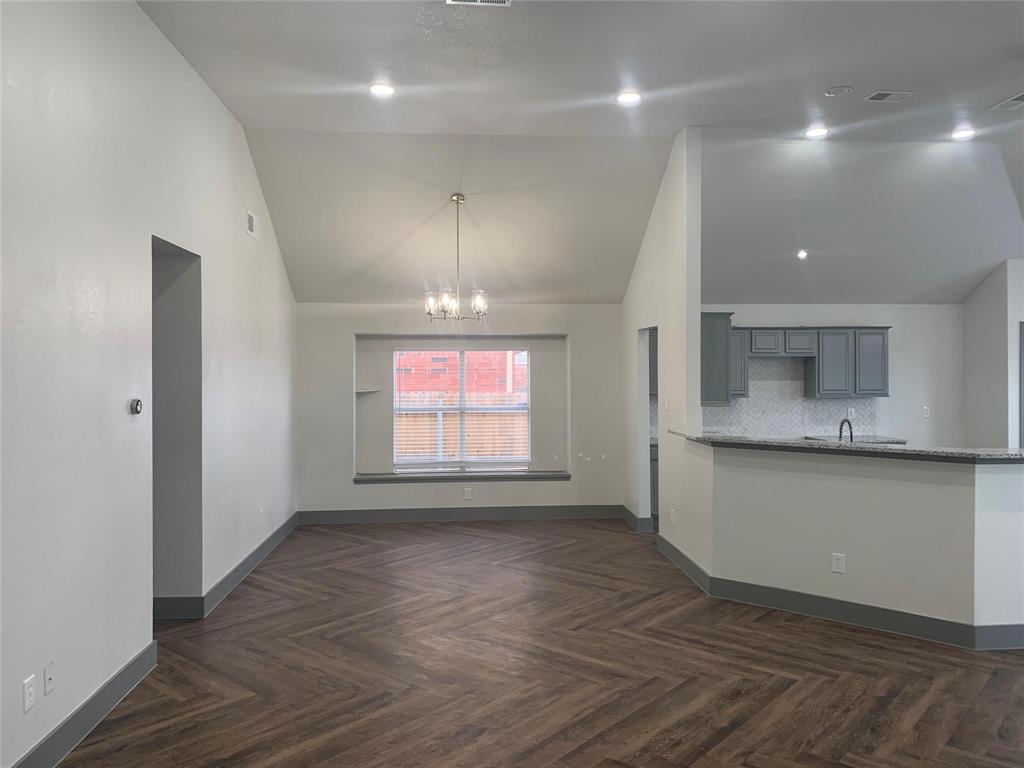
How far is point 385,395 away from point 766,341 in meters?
3.93

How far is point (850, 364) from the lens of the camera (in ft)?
24.3

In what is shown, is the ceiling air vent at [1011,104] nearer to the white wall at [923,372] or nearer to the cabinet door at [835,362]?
the cabinet door at [835,362]

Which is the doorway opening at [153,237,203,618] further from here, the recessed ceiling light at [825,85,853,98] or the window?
the recessed ceiling light at [825,85,853,98]

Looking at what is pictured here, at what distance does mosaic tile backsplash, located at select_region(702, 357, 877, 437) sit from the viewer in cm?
757

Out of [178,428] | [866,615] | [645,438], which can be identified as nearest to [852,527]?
[866,615]

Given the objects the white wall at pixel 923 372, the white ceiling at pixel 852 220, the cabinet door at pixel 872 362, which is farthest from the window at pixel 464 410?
the white wall at pixel 923 372

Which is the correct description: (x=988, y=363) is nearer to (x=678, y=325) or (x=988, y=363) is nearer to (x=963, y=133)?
(x=963, y=133)

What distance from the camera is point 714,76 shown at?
430cm

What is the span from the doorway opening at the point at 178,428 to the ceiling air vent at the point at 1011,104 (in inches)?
203

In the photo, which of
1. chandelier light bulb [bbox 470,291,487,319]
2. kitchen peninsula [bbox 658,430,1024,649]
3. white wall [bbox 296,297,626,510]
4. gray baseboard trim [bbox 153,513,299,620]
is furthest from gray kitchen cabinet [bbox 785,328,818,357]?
gray baseboard trim [bbox 153,513,299,620]

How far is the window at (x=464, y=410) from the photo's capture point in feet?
25.8

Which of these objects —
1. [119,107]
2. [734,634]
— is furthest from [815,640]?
[119,107]

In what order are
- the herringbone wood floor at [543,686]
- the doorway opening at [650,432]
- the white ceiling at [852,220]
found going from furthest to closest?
the doorway opening at [650,432] → the white ceiling at [852,220] → the herringbone wood floor at [543,686]

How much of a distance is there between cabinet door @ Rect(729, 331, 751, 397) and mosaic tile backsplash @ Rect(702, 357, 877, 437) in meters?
0.33
